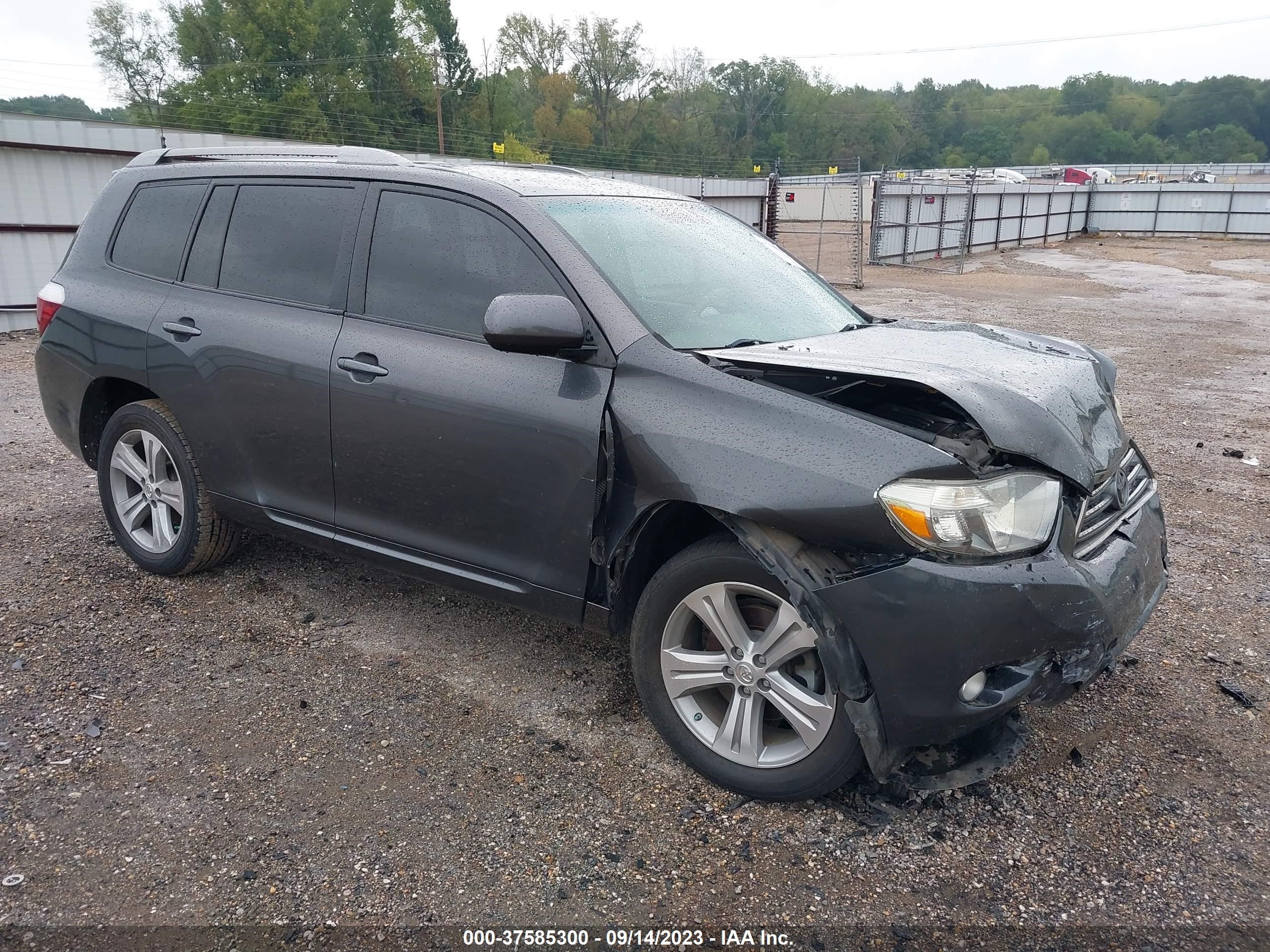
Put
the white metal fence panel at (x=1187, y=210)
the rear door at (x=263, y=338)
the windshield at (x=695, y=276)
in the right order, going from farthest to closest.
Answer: the white metal fence panel at (x=1187, y=210)
the rear door at (x=263, y=338)
the windshield at (x=695, y=276)

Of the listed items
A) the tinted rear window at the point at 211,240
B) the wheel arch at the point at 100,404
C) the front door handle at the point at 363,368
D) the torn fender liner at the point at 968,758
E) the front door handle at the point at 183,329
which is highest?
the tinted rear window at the point at 211,240

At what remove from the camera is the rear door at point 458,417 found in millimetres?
3115

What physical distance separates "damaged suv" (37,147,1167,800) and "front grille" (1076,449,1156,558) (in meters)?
0.02

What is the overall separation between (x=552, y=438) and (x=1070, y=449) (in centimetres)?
158

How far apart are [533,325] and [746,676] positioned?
1260 mm

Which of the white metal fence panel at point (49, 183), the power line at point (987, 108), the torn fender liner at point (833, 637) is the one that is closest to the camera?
the torn fender liner at point (833, 637)

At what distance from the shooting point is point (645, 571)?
3.16m

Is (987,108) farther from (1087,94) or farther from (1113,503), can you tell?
(1113,503)

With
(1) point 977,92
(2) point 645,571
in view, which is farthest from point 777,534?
(1) point 977,92

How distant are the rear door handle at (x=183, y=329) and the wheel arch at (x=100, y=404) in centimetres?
42

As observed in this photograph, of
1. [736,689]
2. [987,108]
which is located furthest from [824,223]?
[987,108]

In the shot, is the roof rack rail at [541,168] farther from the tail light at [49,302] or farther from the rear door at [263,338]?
the tail light at [49,302]

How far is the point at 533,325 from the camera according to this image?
9.68 ft

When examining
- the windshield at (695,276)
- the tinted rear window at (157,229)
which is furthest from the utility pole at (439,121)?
the windshield at (695,276)
